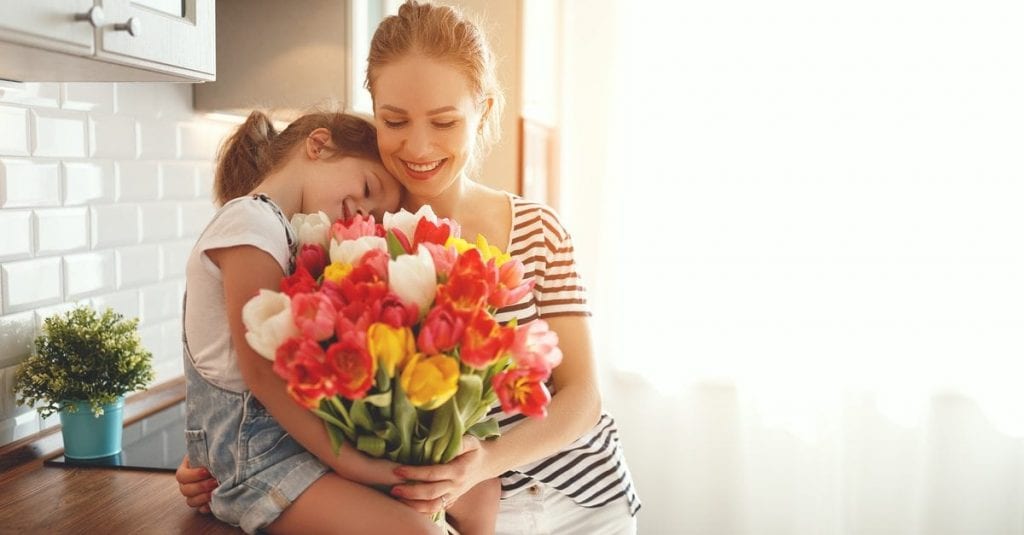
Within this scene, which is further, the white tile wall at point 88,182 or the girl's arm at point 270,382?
the white tile wall at point 88,182

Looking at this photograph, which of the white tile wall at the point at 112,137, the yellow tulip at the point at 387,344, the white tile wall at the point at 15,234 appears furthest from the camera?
the white tile wall at the point at 112,137

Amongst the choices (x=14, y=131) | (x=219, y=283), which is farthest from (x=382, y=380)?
(x=14, y=131)

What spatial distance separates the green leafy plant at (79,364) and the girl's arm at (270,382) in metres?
0.56

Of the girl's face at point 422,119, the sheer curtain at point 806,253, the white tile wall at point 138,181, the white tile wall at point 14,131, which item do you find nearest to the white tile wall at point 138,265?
the white tile wall at point 138,181

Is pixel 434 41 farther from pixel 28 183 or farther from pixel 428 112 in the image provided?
pixel 28 183

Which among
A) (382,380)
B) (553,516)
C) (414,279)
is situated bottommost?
(553,516)

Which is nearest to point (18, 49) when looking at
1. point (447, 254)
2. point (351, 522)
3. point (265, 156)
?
point (265, 156)

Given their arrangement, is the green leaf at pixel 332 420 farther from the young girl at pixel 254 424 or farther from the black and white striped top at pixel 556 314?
the black and white striped top at pixel 556 314

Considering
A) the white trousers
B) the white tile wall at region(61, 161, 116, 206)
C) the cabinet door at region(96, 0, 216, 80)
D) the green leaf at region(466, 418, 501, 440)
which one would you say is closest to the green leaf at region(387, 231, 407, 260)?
the green leaf at region(466, 418, 501, 440)

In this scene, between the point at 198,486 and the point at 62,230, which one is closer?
the point at 198,486

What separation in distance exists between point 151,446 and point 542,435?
2.56ft

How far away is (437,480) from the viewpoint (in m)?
1.03

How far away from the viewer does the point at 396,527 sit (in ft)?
3.33

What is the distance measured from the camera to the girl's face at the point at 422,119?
1339 millimetres
